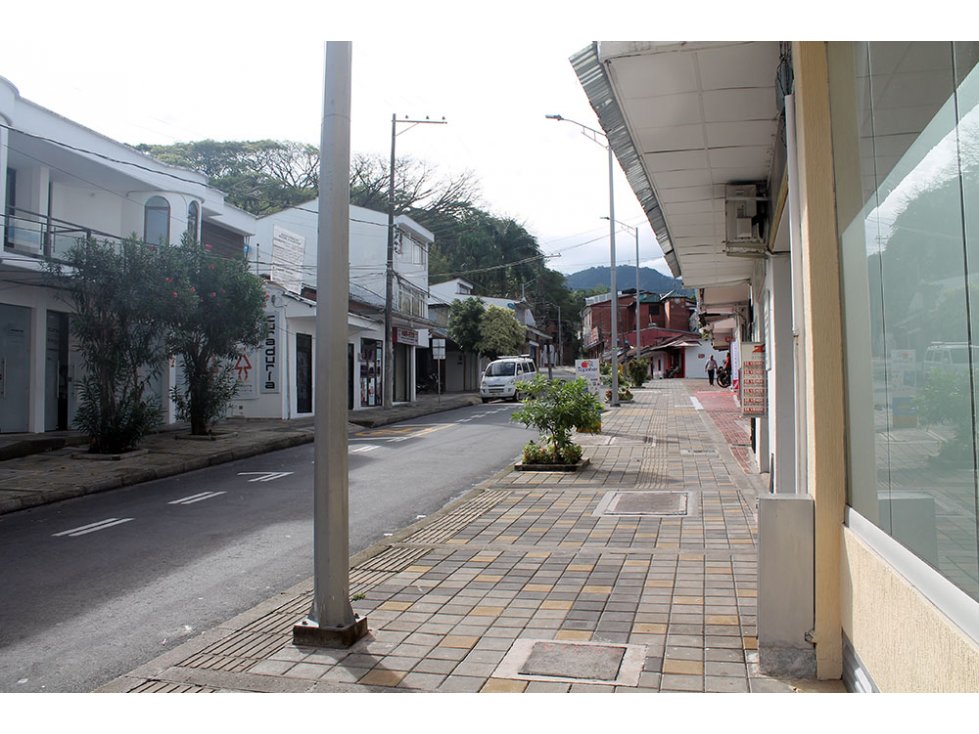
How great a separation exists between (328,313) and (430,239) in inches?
1550

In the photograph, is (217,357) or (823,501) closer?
(823,501)

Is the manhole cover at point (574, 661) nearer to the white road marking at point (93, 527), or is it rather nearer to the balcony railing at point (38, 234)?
the white road marking at point (93, 527)

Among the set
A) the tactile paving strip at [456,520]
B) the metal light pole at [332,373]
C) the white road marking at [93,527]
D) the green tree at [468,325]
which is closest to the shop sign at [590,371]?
the tactile paving strip at [456,520]

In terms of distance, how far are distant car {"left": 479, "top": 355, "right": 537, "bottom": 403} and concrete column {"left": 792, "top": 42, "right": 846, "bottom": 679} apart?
3116cm

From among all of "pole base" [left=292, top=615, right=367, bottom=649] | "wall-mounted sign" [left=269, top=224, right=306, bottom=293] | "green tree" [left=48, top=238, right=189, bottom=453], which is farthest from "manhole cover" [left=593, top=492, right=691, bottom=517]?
"wall-mounted sign" [left=269, top=224, right=306, bottom=293]

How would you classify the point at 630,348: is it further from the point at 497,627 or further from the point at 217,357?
the point at 497,627

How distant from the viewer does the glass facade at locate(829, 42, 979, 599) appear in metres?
2.24

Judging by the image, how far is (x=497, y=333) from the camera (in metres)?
41.6

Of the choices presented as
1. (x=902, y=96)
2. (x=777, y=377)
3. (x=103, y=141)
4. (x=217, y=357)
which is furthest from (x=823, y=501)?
(x=103, y=141)

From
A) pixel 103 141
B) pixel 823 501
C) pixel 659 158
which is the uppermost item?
pixel 103 141

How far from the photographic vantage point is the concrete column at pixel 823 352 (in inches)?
155

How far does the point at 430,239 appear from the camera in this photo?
43.5 m

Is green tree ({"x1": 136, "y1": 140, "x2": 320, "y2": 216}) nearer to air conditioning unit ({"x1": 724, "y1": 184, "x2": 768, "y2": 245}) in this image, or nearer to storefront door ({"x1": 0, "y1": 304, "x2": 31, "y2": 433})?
storefront door ({"x1": 0, "y1": 304, "x2": 31, "y2": 433})

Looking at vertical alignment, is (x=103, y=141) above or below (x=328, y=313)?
above
